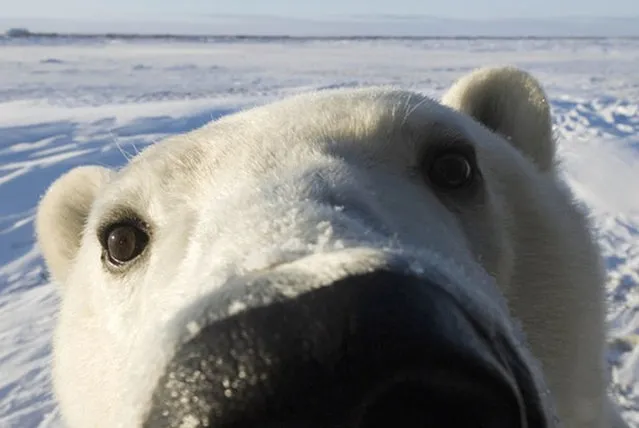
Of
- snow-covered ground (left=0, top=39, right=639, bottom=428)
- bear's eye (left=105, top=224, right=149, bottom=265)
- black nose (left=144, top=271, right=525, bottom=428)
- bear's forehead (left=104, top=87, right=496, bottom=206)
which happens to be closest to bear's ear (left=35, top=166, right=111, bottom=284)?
snow-covered ground (left=0, top=39, right=639, bottom=428)

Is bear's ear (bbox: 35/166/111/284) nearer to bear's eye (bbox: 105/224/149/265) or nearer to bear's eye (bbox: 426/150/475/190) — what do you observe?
bear's eye (bbox: 105/224/149/265)

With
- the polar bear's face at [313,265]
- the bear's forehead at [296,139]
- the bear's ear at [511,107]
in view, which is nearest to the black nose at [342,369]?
the polar bear's face at [313,265]

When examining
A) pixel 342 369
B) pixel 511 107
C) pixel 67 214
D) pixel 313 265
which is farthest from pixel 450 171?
pixel 67 214

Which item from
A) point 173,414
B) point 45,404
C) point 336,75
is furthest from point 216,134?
point 336,75

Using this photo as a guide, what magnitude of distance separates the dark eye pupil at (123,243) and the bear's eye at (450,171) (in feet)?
2.38

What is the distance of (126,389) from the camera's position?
1.36 m

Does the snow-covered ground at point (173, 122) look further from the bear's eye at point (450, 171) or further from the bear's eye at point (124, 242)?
the bear's eye at point (450, 171)

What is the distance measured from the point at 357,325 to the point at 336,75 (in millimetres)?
20294

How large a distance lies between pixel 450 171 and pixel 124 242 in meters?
0.81

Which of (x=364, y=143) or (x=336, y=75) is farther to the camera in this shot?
(x=336, y=75)

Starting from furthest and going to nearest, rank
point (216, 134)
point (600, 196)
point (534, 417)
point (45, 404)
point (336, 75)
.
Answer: point (336, 75)
point (600, 196)
point (45, 404)
point (216, 134)
point (534, 417)

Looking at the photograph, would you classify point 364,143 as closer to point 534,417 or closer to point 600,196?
point 534,417

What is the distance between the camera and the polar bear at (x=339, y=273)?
1059 mm

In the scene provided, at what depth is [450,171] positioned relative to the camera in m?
2.02
